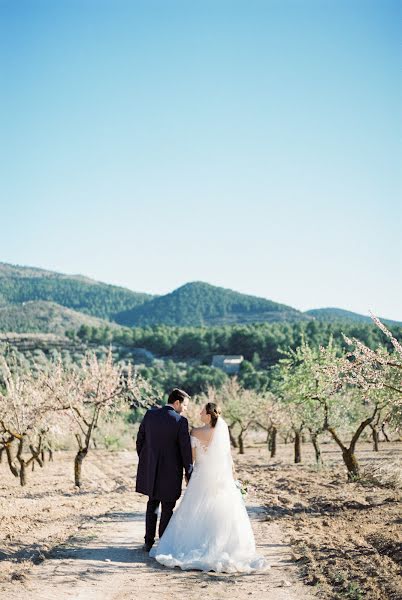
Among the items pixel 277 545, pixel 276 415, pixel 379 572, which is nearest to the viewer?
pixel 379 572

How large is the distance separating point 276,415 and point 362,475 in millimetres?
19162

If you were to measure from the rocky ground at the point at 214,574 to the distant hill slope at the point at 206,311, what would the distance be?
501 ft

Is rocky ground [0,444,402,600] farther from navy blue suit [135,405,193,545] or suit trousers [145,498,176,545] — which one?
navy blue suit [135,405,193,545]

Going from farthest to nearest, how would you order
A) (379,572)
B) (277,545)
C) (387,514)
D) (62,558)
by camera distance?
1. (387,514)
2. (277,545)
3. (62,558)
4. (379,572)

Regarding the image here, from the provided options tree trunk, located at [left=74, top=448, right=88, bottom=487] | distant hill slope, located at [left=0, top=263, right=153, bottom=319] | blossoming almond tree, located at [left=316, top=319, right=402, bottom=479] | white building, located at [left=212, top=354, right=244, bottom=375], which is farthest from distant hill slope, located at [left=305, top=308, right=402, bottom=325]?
tree trunk, located at [left=74, top=448, right=88, bottom=487]

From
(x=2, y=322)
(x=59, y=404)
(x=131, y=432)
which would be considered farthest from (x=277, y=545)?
(x=2, y=322)

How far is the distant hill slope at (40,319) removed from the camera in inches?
4911

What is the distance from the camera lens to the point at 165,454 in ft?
26.7

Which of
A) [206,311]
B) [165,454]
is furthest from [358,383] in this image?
[206,311]

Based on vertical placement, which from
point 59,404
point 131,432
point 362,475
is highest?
point 59,404

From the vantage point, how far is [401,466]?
59.3 feet

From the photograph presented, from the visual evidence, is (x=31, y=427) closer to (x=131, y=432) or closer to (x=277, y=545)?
(x=277, y=545)

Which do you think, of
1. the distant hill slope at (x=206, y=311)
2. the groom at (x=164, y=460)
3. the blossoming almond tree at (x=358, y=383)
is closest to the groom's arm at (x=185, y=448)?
the groom at (x=164, y=460)

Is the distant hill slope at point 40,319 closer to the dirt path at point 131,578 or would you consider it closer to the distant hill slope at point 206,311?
the distant hill slope at point 206,311
